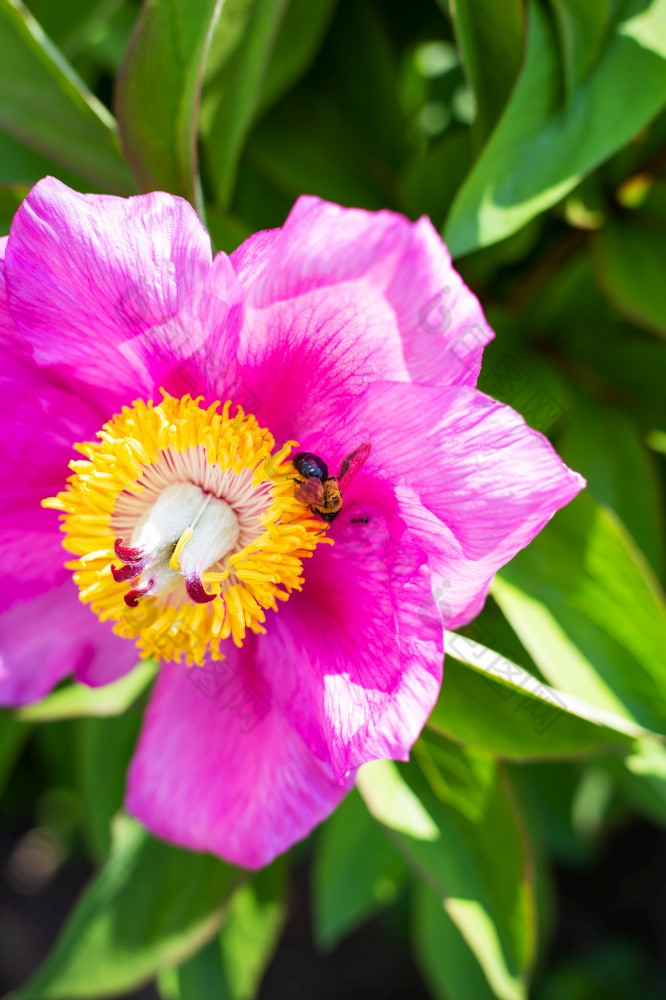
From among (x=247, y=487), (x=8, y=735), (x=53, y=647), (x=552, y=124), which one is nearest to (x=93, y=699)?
(x=53, y=647)

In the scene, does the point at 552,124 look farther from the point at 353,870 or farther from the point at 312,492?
the point at 353,870

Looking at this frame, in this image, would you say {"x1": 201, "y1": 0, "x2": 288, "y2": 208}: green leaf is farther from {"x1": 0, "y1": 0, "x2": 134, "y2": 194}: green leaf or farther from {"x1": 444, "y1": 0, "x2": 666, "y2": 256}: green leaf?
{"x1": 444, "y1": 0, "x2": 666, "y2": 256}: green leaf

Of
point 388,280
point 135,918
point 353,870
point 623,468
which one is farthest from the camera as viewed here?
point 353,870

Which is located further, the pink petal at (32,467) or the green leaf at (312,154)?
the green leaf at (312,154)

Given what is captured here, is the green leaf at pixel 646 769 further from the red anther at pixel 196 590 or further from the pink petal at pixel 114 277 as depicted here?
the pink petal at pixel 114 277

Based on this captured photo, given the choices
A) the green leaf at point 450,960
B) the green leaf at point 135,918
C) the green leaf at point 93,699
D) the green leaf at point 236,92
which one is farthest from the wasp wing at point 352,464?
the green leaf at point 450,960
